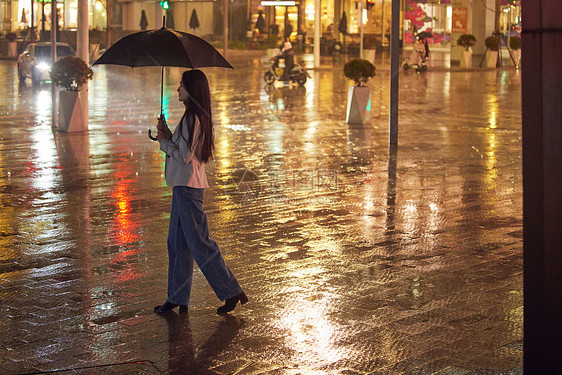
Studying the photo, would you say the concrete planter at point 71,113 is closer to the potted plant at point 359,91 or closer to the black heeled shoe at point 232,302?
the potted plant at point 359,91

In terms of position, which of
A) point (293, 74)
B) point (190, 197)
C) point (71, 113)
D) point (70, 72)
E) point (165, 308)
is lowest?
point (165, 308)

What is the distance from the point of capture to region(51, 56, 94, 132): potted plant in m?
16.4

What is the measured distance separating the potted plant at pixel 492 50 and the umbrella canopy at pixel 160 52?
37.7 meters

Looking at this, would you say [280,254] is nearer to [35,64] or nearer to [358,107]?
[358,107]

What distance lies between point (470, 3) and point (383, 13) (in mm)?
10140

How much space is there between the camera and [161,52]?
6.00 m

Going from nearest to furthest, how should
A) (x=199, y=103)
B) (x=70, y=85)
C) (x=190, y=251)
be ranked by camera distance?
(x=199, y=103)
(x=190, y=251)
(x=70, y=85)

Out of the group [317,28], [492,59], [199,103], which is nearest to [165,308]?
[199,103]

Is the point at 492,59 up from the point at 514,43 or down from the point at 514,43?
down

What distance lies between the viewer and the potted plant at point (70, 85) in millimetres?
16438

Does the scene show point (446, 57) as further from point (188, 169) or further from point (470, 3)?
point (188, 169)

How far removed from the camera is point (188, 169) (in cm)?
591

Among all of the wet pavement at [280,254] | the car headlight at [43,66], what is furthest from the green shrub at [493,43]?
the wet pavement at [280,254]

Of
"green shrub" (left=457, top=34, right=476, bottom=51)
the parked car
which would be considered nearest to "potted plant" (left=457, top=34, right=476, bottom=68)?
"green shrub" (left=457, top=34, right=476, bottom=51)
